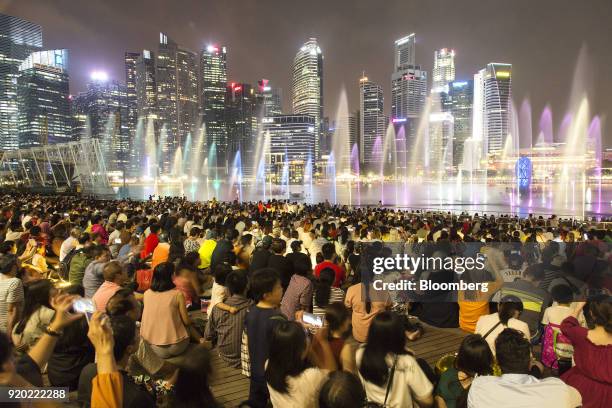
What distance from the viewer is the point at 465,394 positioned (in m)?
3.48

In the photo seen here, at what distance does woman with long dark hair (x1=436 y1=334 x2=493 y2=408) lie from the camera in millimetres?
3254

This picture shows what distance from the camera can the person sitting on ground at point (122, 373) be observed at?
274cm

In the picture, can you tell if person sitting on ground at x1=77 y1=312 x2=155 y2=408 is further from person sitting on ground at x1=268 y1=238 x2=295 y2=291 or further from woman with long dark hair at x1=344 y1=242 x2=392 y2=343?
person sitting on ground at x1=268 y1=238 x2=295 y2=291

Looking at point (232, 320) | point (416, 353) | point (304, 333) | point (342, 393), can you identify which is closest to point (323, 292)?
point (232, 320)

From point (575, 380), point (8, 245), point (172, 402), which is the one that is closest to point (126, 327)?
point (172, 402)

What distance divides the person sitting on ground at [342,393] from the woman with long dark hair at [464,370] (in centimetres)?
105

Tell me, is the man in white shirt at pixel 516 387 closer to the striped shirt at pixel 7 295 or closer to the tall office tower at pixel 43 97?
the striped shirt at pixel 7 295

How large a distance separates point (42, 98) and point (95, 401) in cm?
17001

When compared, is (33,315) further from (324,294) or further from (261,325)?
(324,294)

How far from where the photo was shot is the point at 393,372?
10.0ft

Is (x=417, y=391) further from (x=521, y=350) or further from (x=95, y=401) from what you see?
(x=95, y=401)

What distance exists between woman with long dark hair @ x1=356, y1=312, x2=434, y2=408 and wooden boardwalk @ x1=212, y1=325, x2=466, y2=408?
1607 millimetres

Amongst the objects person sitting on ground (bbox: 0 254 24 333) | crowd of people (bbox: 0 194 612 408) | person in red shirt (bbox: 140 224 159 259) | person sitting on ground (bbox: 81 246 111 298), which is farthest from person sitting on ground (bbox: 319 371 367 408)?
person in red shirt (bbox: 140 224 159 259)

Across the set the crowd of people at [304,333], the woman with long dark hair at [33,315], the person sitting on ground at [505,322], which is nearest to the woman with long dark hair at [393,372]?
the crowd of people at [304,333]
